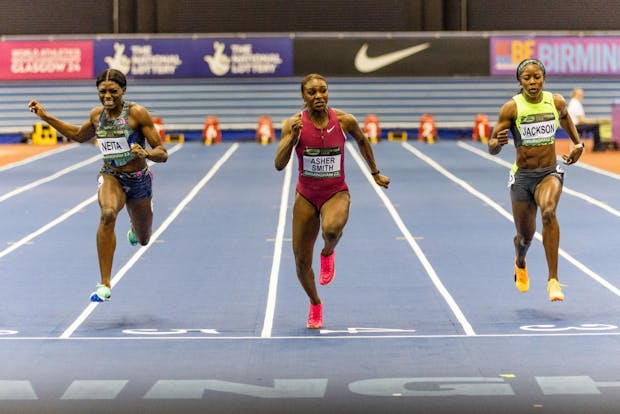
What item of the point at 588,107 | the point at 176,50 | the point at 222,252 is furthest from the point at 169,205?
the point at 588,107

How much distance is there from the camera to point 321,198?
31.0 feet

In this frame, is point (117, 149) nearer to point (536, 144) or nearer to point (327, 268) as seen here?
point (327, 268)

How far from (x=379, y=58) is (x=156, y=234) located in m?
20.9

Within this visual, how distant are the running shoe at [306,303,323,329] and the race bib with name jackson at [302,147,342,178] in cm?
102

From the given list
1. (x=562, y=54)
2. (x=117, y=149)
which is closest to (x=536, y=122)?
(x=117, y=149)

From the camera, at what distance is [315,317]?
9.63 m

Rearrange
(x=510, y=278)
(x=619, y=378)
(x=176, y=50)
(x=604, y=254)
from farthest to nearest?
(x=176, y=50) < (x=604, y=254) < (x=510, y=278) < (x=619, y=378)

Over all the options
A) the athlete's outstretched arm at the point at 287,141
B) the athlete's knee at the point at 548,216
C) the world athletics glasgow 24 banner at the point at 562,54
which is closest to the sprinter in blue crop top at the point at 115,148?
the athlete's outstretched arm at the point at 287,141

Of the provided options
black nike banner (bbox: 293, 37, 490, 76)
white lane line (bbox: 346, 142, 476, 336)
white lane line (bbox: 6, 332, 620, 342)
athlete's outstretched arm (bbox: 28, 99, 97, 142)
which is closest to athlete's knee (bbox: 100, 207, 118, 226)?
athlete's outstretched arm (bbox: 28, 99, 97, 142)

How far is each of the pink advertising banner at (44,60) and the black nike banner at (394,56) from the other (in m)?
5.95

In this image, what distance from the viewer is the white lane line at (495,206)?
11680 millimetres

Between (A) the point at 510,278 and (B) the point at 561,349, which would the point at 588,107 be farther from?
(B) the point at 561,349

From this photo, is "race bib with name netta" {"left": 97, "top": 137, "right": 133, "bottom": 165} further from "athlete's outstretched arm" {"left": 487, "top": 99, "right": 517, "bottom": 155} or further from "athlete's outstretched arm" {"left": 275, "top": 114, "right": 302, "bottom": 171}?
"athlete's outstretched arm" {"left": 487, "top": 99, "right": 517, "bottom": 155}

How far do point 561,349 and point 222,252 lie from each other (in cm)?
602
